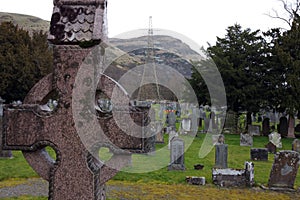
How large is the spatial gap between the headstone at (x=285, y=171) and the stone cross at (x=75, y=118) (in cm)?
654

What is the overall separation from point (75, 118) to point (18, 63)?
1096 inches

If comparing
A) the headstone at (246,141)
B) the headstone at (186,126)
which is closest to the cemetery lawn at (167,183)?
the headstone at (246,141)

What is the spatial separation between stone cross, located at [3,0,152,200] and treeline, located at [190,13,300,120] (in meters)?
19.0

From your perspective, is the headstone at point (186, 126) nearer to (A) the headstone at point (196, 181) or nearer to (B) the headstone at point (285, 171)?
(A) the headstone at point (196, 181)

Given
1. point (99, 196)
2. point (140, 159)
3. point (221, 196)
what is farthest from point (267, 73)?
point (99, 196)

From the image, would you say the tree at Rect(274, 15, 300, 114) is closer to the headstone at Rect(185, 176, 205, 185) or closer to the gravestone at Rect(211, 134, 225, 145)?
the gravestone at Rect(211, 134, 225, 145)

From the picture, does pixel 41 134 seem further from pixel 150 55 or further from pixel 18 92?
pixel 150 55

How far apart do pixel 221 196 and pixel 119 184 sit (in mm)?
2663

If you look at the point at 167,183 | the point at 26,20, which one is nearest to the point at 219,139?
the point at 167,183

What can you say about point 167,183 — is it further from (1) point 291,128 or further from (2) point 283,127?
(1) point 291,128

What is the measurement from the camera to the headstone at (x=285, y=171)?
957 cm

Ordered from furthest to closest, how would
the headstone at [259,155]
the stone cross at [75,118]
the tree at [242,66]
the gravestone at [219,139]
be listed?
the tree at [242,66] < the gravestone at [219,139] < the headstone at [259,155] < the stone cross at [75,118]

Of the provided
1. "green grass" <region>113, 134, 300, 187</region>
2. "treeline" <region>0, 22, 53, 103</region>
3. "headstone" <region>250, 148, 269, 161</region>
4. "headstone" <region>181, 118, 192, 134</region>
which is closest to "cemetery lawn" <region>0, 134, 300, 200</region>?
"green grass" <region>113, 134, 300, 187</region>

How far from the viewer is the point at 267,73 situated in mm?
24266
